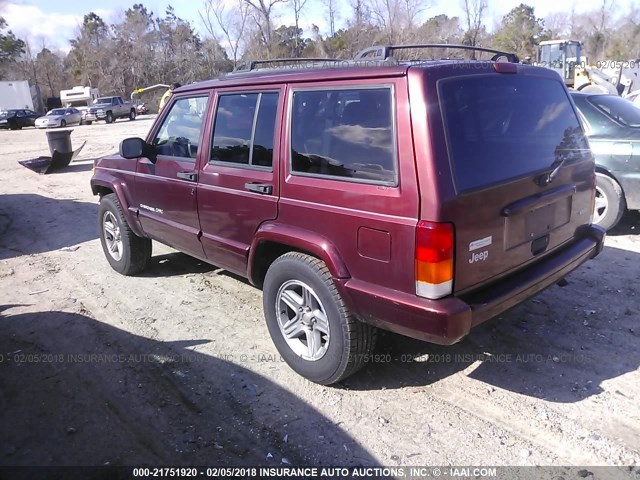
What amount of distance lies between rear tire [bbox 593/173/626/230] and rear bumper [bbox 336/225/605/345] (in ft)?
10.2

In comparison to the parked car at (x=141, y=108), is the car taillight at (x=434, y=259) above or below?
below

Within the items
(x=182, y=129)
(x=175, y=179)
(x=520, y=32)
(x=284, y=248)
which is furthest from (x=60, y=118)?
(x=520, y=32)

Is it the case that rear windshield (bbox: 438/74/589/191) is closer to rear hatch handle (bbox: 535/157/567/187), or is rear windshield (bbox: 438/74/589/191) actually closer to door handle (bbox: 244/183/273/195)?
rear hatch handle (bbox: 535/157/567/187)

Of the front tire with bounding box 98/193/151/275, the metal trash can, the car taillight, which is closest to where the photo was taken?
the car taillight

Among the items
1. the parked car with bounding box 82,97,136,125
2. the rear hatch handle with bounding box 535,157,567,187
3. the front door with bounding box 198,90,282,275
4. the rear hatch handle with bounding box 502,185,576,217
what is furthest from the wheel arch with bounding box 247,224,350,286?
the parked car with bounding box 82,97,136,125

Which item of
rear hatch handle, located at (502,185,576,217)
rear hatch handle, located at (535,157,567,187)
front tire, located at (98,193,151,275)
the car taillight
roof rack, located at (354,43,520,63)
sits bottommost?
front tire, located at (98,193,151,275)

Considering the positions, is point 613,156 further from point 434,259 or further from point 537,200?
point 434,259

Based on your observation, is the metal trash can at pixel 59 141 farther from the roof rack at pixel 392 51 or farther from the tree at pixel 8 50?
the tree at pixel 8 50

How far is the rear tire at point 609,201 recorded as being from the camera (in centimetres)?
586

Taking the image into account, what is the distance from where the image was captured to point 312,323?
3385mm

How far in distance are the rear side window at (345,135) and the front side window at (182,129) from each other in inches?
49.3

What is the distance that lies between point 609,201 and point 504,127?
3656 millimetres

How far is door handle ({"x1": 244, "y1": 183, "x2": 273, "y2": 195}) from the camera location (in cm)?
346

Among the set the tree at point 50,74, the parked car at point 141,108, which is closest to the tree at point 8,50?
the tree at point 50,74
